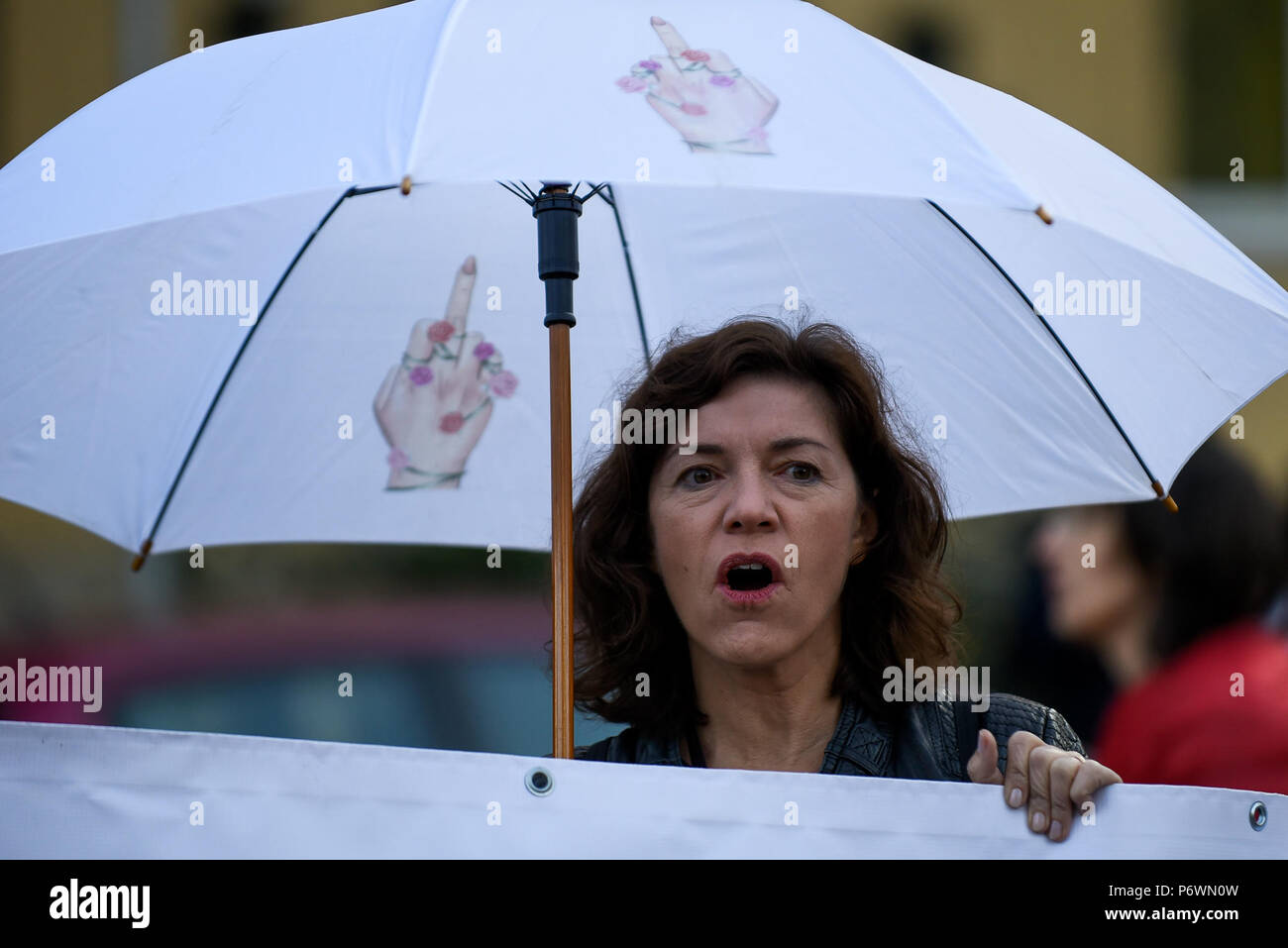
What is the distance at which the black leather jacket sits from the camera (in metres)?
2.59

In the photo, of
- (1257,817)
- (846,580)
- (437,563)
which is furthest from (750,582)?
(437,563)

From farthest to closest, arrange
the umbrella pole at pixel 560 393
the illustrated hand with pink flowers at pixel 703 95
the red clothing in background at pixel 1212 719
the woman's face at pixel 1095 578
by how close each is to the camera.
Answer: the woman's face at pixel 1095 578 → the red clothing in background at pixel 1212 719 → the umbrella pole at pixel 560 393 → the illustrated hand with pink flowers at pixel 703 95

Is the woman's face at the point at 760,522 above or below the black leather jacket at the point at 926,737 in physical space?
above

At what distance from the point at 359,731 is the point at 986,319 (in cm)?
236

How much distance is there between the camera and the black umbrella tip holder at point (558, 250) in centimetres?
257

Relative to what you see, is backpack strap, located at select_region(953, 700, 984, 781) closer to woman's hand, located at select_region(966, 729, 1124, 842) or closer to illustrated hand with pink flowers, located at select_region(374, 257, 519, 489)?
woman's hand, located at select_region(966, 729, 1124, 842)

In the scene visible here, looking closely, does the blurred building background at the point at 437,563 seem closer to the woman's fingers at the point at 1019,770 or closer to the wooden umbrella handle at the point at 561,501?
the wooden umbrella handle at the point at 561,501

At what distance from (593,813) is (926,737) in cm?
82

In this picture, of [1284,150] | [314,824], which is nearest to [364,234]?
[314,824]

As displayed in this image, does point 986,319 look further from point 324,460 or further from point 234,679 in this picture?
point 234,679

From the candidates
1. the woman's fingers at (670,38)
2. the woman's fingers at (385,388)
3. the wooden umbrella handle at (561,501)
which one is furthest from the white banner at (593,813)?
the woman's fingers at (385,388)

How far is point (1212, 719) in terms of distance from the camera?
298 cm

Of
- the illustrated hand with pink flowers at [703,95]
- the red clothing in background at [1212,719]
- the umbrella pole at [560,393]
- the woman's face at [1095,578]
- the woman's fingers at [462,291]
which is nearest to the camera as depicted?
the illustrated hand with pink flowers at [703,95]

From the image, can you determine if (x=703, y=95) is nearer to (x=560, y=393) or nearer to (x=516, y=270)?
(x=560, y=393)
